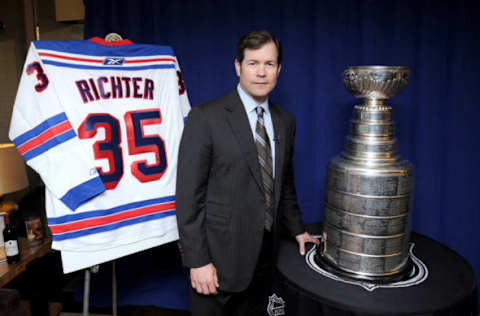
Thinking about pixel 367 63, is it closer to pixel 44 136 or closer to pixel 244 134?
pixel 244 134

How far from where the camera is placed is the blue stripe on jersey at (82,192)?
134cm

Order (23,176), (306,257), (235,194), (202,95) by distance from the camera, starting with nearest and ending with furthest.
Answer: (235,194)
(306,257)
(23,176)
(202,95)

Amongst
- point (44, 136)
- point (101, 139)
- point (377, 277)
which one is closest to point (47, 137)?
point (44, 136)

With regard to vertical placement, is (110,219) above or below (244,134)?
below

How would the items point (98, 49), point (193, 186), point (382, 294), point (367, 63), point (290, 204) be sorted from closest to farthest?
point (382, 294)
point (193, 186)
point (98, 49)
point (290, 204)
point (367, 63)

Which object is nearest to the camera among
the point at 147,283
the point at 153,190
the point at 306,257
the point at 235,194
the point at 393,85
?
the point at 393,85

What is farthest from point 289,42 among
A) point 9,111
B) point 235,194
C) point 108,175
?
point 9,111

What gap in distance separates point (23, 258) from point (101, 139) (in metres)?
0.73

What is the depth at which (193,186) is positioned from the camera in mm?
1232

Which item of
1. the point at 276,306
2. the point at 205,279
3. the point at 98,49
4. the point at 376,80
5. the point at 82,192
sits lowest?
the point at 276,306

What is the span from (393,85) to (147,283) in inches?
Result: 76.6

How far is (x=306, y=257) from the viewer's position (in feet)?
4.55

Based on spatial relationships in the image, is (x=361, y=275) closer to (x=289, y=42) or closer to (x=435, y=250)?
(x=435, y=250)

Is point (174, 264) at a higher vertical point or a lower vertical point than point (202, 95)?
lower
